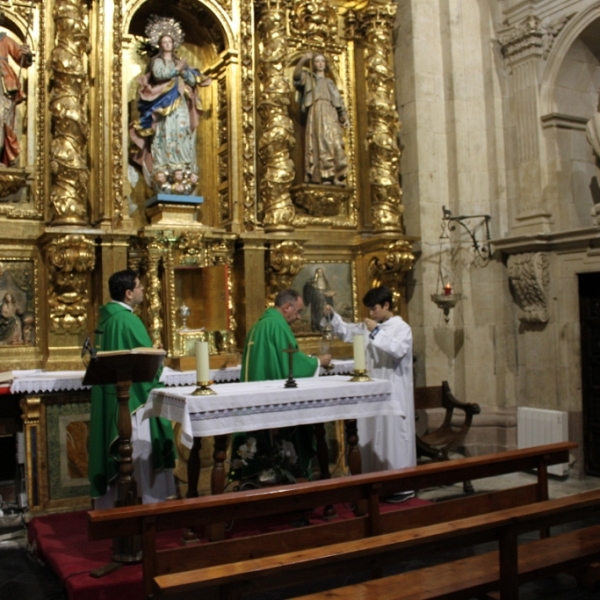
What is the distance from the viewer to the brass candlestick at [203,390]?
5.10 m

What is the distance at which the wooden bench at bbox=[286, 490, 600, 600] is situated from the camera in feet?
11.5

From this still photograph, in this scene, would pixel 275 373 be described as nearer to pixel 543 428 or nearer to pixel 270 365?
pixel 270 365

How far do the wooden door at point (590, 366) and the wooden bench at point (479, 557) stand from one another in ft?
13.2

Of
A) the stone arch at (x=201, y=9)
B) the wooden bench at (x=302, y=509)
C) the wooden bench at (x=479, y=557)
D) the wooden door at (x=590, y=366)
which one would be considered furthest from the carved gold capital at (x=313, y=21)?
the wooden bench at (x=479, y=557)

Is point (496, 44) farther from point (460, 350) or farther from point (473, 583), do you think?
point (473, 583)

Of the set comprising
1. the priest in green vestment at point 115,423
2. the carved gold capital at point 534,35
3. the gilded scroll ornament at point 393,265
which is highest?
the carved gold capital at point 534,35

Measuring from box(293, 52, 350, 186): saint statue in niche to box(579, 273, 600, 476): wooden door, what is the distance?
307 centimetres

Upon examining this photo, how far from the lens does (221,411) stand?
5125 millimetres

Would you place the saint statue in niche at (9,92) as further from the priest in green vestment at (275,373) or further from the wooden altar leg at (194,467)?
the wooden altar leg at (194,467)

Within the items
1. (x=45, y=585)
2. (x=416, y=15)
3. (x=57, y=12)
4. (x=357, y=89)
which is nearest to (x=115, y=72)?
(x=57, y=12)

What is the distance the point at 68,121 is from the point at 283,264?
268 centimetres

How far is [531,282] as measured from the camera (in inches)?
333

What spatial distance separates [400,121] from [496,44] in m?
1.43

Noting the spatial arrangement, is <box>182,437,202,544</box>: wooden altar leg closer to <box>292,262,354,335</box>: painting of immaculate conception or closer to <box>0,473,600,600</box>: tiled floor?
<box>0,473,600,600</box>: tiled floor
